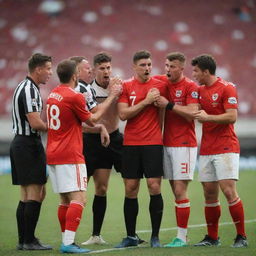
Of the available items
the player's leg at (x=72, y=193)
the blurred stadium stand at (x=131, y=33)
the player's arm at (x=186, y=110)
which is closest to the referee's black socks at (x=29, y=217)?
the player's leg at (x=72, y=193)

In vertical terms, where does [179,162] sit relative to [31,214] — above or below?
above

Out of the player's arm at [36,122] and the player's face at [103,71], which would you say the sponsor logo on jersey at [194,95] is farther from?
the player's arm at [36,122]

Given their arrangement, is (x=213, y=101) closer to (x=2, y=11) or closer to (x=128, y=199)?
(x=128, y=199)

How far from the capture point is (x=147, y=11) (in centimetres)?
2345

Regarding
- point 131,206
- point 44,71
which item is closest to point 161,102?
point 131,206

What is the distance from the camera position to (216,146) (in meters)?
7.82

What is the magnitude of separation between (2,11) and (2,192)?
1000 centimetres

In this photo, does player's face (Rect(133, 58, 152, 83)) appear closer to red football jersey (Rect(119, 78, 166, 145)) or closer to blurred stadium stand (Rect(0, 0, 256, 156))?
red football jersey (Rect(119, 78, 166, 145))

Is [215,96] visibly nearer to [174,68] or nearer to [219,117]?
[219,117]

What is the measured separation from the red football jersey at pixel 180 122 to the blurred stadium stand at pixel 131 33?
13.9 m

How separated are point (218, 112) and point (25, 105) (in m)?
2.17

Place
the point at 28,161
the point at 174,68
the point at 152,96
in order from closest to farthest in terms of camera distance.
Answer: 1. the point at 28,161
2. the point at 152,96
3. the point at 174,68

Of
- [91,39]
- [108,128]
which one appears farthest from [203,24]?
[108,128]

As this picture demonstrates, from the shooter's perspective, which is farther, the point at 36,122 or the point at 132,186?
the point at 132,186
